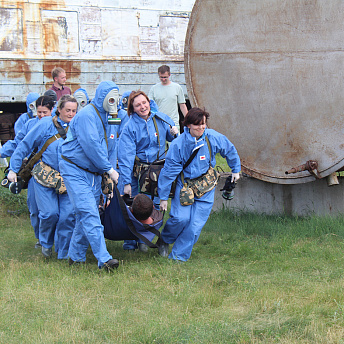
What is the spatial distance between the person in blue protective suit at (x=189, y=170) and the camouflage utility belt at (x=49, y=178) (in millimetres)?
1081

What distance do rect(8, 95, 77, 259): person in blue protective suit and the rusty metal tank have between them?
168cm

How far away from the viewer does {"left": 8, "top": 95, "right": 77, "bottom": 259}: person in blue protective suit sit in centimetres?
606

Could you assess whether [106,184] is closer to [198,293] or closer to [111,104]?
[111,104]

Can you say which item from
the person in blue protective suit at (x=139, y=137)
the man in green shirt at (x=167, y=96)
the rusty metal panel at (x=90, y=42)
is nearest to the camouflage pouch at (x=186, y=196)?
the person in blue protective suit at (x=139, y=137)

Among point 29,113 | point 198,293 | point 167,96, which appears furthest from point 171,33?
point 198,293

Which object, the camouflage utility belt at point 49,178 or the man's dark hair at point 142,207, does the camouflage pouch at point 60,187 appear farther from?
the man's dark hair at point 142,207

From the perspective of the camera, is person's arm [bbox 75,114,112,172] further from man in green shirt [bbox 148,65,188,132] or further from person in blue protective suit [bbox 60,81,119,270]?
man in green shirt [bbox 148,65,188,132]

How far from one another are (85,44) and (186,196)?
7.52 m

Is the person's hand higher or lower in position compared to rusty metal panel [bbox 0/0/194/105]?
lower

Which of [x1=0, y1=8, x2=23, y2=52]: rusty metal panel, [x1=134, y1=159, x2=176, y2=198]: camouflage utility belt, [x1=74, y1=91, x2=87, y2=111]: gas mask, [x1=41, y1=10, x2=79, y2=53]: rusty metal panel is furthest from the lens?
[x1=41, y1=10, x2=79, y2=53]: rusty metal panel

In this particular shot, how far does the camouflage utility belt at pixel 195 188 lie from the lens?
5.58m

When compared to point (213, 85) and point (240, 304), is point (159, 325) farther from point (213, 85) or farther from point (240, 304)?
point (213, 85)

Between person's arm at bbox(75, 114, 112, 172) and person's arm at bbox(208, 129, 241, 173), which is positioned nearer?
person's arm at bbox(75, 114, 112, 172)

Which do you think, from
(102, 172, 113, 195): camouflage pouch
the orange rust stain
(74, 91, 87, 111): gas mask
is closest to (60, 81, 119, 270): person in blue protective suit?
(102, 172, 113, 195): camouflage pouch
